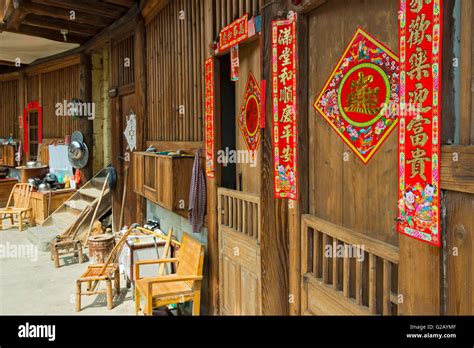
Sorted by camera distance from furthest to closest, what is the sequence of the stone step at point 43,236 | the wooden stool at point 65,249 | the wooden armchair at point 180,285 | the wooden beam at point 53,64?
the wooden beam at point 53,64 < the stone step at point 43,236 < the wooden stool at point 65,249 < the wooden armchair at point 180,285

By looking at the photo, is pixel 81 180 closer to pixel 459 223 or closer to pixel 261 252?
pixel 261 252

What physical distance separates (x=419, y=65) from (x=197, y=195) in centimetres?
310

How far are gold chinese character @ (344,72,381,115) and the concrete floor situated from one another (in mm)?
3951

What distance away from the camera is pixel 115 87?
329 inches

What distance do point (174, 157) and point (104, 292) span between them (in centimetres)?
221

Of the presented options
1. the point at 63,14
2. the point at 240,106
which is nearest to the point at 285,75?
the point at 240,106

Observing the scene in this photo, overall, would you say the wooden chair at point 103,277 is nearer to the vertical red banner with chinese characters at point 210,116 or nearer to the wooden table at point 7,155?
the vertical red banner with chinese characters at point 210,116

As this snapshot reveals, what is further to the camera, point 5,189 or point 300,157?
point 5,189

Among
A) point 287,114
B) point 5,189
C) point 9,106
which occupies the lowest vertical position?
point 5,189

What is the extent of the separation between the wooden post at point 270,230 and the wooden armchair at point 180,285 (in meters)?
1.10

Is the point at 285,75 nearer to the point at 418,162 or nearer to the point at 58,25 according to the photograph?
the point at 418,162

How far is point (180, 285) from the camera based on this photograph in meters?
4.43

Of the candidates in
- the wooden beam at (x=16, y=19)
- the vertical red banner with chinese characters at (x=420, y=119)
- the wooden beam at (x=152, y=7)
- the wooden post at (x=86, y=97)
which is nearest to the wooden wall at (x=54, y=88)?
the wooden post at (x=86, y=97)

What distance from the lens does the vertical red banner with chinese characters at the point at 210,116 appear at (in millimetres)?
4246
